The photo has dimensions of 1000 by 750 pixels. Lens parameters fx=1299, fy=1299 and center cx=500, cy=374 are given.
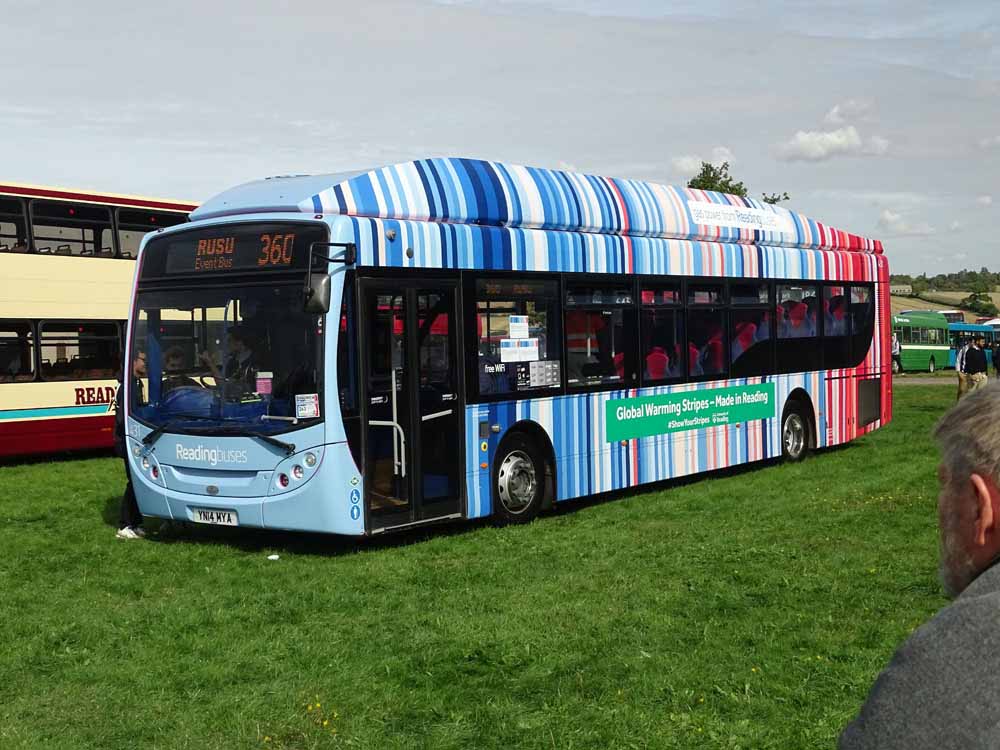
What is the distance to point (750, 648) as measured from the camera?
713 cm

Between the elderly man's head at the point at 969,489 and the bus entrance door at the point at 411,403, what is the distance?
8822mm

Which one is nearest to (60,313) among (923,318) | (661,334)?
(661,334)

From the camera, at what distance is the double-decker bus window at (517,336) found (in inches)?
469

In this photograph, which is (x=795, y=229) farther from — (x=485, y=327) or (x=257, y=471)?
(x=257, y=471)

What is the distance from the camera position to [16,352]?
19562 millimetres

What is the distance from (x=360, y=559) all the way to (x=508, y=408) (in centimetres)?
232

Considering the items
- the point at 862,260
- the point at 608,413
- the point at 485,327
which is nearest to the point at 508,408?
the point at 485,327

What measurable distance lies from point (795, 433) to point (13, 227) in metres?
11.9

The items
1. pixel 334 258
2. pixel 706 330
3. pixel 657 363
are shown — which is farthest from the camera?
pixel 706 330

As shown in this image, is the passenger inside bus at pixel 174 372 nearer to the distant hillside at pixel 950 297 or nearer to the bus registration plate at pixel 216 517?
the bus registration plate at pixel 216 517

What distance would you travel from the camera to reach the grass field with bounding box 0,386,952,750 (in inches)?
235

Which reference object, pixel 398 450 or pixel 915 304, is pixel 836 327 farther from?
pixel 915 304

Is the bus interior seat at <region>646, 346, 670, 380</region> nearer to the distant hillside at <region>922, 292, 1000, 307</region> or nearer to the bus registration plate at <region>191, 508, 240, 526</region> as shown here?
the bus registration plate at <region>191, 508, 240, 526</region>

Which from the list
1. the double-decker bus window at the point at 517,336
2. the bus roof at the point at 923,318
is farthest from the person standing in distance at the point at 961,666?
the bus roof at the point at 923,318
